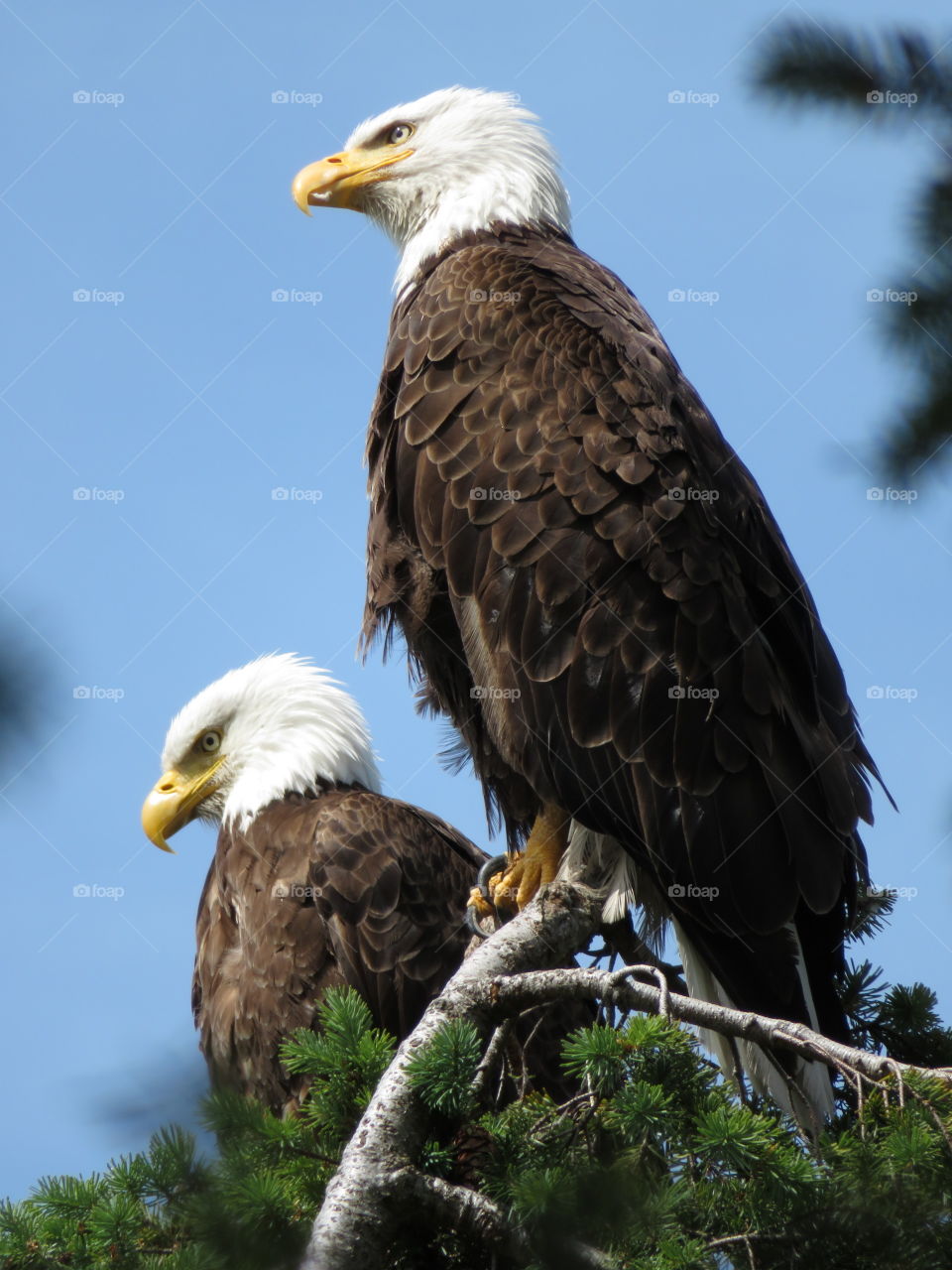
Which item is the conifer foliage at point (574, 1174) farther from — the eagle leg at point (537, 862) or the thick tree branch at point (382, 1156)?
the eagle leg at point (537, 862)

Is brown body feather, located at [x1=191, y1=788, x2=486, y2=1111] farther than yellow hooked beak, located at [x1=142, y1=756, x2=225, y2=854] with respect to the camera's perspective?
No

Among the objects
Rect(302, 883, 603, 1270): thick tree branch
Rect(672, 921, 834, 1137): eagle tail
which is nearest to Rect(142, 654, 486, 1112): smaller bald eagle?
Rect(672, 921, 834, 1137): eagle tail

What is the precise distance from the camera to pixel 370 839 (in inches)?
180

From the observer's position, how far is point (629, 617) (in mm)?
3848

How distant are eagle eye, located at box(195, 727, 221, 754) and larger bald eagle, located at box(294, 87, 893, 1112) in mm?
1527

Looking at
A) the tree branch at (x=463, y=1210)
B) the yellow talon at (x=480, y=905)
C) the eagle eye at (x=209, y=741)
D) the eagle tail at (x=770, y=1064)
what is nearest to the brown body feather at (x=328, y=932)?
the yellow talon at (x=480, y=905)

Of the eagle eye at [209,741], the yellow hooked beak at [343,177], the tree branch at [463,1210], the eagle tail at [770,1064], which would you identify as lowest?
the tree branch at [463,1210]

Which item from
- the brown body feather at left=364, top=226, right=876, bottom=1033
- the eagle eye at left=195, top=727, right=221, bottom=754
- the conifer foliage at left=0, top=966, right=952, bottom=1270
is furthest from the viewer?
the eagle eye at left=195, top=727, right=221, bottom=754

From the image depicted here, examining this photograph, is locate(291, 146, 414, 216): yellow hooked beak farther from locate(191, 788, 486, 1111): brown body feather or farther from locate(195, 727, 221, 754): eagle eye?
locate(191, 788, 486, 1111): brown body feather

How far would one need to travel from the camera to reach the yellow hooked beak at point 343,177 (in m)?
5.14

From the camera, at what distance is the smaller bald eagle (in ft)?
14.5

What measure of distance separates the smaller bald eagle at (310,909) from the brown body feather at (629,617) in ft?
2.18

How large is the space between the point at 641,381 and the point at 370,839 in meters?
1.71

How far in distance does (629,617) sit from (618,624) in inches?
1.4
